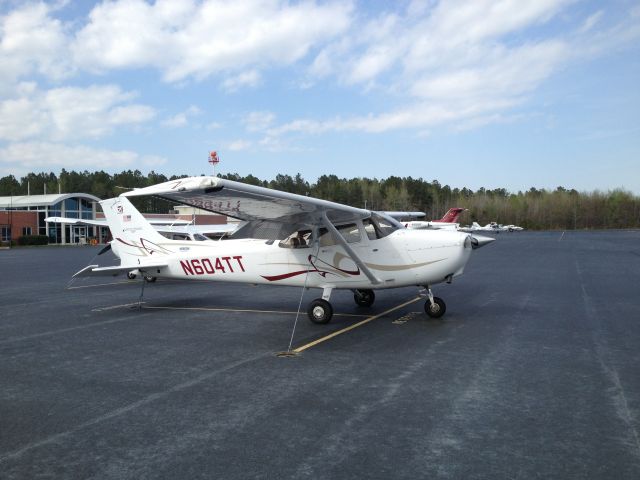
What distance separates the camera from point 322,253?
32.5 feet

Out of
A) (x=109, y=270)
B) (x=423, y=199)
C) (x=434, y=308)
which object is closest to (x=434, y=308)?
(x=434, y=308)

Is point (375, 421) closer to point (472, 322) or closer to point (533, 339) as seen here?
point (533, 339)

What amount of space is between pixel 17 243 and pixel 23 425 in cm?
6154

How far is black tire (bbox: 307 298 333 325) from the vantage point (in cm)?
941

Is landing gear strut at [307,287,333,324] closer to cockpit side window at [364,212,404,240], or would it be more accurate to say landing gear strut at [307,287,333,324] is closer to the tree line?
cockpit side window at [364,212,404,240]

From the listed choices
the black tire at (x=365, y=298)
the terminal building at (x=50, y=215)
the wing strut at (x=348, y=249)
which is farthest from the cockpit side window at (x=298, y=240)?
the terminal building at (x=50, y=215)

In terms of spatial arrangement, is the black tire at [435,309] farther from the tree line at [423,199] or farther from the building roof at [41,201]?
the tree line at [423,199]

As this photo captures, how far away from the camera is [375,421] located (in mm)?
4582

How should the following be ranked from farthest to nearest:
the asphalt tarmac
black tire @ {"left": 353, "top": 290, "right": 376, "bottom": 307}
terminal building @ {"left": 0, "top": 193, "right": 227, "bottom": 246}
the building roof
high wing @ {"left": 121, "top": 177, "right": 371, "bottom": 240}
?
the building roof → terminal building @ {"left": 0, "top": 193, "right": 227, "bottom": 246} → black tire @ {"left": 353, "top": 290, "right": 376, "bottom": 307} → high wing @ {"left": 121, "top": 177, "right": 371, "bottom": 240} → the asphalt tarmac

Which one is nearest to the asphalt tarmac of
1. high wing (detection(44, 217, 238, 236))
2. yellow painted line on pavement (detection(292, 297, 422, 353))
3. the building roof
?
yellow painted line on pavement (detection(292, 297, 422, 353))

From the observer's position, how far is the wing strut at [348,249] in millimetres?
9141

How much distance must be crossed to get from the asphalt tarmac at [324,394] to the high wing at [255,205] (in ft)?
6.35

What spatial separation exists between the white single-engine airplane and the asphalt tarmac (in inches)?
33.4

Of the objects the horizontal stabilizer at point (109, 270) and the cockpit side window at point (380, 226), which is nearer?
the cockpit side window at point (380, 226)
